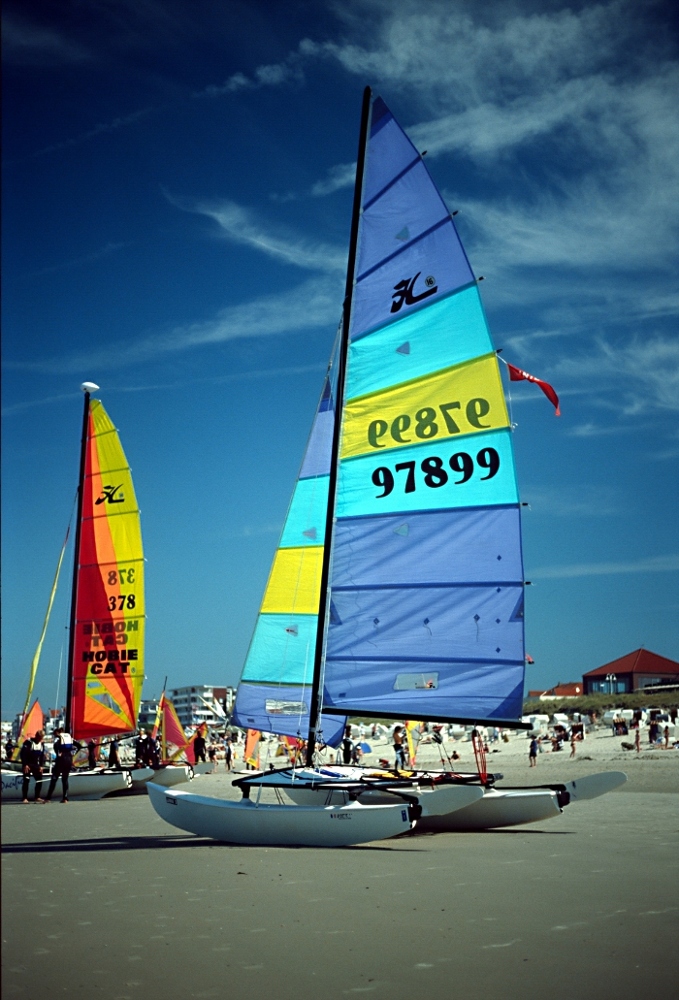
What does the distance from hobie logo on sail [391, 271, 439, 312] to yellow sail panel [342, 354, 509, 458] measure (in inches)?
48.1

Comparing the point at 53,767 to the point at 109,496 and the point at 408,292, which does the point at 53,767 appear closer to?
the point at 109,496

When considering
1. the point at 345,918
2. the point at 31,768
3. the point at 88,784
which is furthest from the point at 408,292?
the point at 31,768

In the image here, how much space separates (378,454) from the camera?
13.7m

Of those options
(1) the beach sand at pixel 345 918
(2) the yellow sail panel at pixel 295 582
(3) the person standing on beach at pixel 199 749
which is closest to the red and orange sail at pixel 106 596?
(3) the person standing on beach at pixel 199 749

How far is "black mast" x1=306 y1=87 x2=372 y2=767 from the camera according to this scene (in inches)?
515

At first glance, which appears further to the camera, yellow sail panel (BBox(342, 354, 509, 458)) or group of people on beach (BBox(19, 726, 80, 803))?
group of people on beach (BBox(19, 726, 80, 803))

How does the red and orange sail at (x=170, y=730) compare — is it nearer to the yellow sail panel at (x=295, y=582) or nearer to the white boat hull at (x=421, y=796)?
the yellow sail panel at (x=295, y=582)

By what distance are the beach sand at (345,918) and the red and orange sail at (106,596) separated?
444 inches

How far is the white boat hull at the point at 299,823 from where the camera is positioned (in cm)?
1109

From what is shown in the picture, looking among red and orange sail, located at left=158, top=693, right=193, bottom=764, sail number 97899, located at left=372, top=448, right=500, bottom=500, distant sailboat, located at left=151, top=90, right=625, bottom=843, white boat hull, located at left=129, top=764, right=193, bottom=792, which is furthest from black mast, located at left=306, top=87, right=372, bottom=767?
red and orange sail, located at left=158, top=693, right=193, bottom=764

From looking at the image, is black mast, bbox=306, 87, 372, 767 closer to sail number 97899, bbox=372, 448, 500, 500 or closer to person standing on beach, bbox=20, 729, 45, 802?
sail number 97899, bbox=372, 448, 500, 500

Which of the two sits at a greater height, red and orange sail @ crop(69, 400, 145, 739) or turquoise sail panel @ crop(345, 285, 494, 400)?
turquoise sail panel @ crop(345, 285, 494, 400)

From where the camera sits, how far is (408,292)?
1396cm

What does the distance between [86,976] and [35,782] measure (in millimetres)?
16331
